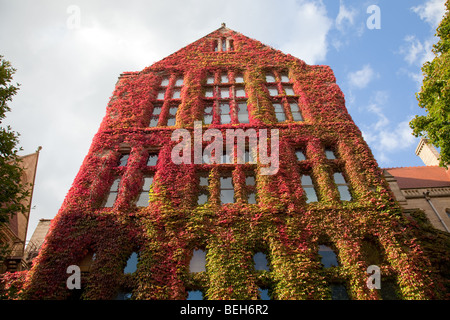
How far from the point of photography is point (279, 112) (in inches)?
936

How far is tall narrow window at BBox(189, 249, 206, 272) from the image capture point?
14641 mm

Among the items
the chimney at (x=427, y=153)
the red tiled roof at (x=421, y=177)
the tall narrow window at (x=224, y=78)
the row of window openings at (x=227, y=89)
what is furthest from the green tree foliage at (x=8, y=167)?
the chimney at (x=427, y=153)

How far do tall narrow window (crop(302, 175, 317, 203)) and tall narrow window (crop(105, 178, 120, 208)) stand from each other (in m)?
10.5

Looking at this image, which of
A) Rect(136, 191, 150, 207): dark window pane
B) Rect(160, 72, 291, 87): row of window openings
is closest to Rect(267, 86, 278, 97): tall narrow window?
Rect(160, 72, 291, 87): row of window openings

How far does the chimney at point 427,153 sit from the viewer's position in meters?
40.2

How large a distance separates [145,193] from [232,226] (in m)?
5.48

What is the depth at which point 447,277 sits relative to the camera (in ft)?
47.6

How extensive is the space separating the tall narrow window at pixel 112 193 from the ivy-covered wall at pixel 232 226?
282 mm

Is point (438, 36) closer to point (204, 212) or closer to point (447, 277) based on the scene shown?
point (447, 277)

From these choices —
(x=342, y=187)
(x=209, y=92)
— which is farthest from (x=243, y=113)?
(x=342, y=187)

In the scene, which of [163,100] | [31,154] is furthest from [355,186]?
[31,154]

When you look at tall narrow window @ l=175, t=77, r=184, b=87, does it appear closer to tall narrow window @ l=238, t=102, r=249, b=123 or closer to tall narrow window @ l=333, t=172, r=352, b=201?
tall narrow window @ l=238, t=102, r=249, b=123

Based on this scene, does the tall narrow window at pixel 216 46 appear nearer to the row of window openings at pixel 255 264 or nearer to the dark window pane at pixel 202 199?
the dark window pane at pixel 202 199
